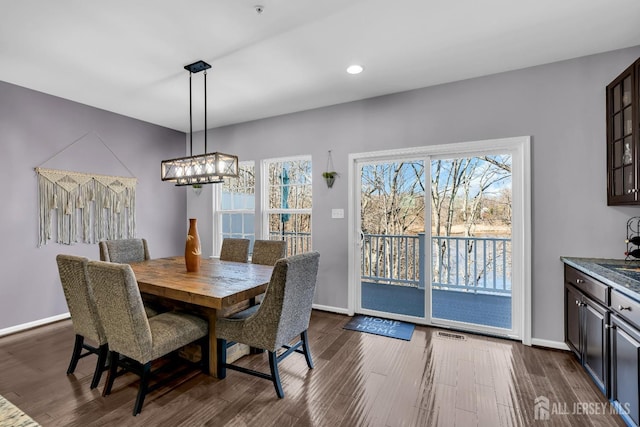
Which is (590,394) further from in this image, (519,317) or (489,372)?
(519,317)

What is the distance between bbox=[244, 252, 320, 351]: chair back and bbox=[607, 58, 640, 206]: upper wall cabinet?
8.15 ft

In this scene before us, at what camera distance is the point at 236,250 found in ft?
12.3

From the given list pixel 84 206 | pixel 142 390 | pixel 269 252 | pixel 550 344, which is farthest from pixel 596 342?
pixel 84 206

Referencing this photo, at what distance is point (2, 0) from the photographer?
2014mm

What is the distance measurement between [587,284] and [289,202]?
133 inches

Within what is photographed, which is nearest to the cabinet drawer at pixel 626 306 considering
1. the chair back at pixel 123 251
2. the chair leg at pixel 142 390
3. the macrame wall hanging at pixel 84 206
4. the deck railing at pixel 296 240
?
the chair leg at pixel 142 390

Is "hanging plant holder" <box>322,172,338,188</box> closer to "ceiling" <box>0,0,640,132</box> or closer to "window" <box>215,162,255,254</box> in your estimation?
"ceiling" <box>0,0,640,132</box>

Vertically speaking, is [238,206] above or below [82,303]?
above

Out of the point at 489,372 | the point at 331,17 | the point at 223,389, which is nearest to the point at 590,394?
the point at 489,372

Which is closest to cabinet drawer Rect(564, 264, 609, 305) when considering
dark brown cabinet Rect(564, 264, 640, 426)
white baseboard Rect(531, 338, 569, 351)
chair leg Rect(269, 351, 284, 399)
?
dark brown cabinet Rect(564, 264, 640, 426)

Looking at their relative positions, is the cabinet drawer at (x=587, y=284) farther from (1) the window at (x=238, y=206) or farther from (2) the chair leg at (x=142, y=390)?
(1) the window at (x=238, y=206)

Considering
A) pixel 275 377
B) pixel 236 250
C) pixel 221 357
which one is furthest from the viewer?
pixel 236 250

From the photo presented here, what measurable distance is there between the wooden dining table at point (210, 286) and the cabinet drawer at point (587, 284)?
2362mm

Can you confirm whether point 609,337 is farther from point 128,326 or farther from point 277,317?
point 128,326
